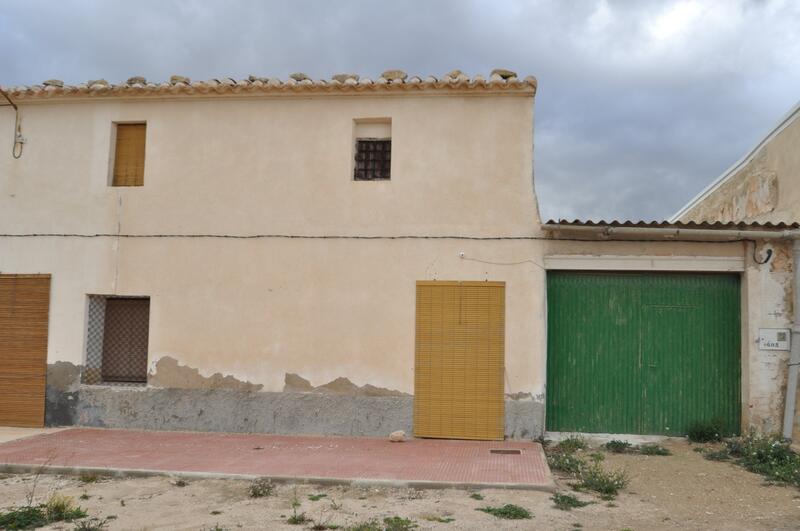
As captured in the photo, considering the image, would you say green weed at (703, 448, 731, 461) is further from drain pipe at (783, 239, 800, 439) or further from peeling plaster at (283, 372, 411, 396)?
peeling plaster at (283, 372, 411, 396)

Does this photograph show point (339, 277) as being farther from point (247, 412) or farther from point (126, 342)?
point (126, 342)

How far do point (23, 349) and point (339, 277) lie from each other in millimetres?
5024

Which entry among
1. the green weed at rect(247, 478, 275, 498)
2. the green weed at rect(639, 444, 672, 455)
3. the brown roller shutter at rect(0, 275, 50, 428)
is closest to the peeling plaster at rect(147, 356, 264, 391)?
the brown roller shutter at rect(0, 275, 50, 428)

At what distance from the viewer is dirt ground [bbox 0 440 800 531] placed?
5687mm

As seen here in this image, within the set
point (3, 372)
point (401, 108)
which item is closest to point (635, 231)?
point (401, 108)

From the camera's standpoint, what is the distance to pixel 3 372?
10297 mm

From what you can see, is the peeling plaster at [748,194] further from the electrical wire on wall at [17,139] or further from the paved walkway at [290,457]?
the electrical wire on wall at [17,139]

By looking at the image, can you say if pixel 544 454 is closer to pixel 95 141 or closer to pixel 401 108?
pixel 401 108

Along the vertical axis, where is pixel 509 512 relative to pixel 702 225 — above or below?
below

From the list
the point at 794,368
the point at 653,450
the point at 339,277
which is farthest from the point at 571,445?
the point at 339,277

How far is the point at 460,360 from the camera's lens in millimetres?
9273

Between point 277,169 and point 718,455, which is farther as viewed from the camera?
point 277,169

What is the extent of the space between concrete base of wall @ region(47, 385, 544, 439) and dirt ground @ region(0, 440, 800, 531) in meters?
2.48

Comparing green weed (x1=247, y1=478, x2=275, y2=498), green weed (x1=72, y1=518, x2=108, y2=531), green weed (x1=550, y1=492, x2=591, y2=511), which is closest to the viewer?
green weed (x1=72, y1=518, x2=108, y2=531)
